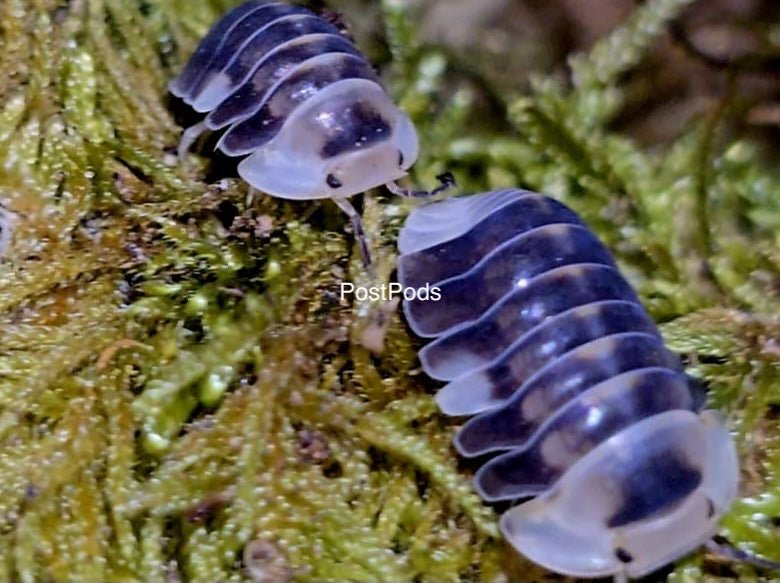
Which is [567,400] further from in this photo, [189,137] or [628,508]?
[189,137]

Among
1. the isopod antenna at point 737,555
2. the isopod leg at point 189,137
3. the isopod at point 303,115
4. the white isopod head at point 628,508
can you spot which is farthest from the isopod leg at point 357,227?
the isopod antenna at point 737,555

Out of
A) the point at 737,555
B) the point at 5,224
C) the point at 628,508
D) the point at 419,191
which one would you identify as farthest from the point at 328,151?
the point at 737,555

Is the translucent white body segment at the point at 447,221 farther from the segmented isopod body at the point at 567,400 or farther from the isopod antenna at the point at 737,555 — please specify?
the isopod antenna at the point at 737,555

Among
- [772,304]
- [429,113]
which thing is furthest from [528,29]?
[772,304]

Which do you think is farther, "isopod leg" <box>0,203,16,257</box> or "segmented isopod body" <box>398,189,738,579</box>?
"isopod leg" <box>0,203,16,257</box>

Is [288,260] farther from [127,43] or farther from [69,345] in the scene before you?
[127,43]

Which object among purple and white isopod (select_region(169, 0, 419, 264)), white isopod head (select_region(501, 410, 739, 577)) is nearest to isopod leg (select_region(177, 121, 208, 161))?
purple and white isopod (select_region(169, 0, 419, 264))

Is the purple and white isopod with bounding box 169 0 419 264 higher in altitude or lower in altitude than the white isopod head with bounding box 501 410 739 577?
higher

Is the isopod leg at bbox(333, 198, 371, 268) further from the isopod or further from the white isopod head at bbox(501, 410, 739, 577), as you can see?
the white isopod head at bbox(501, 410, 739, 577)
